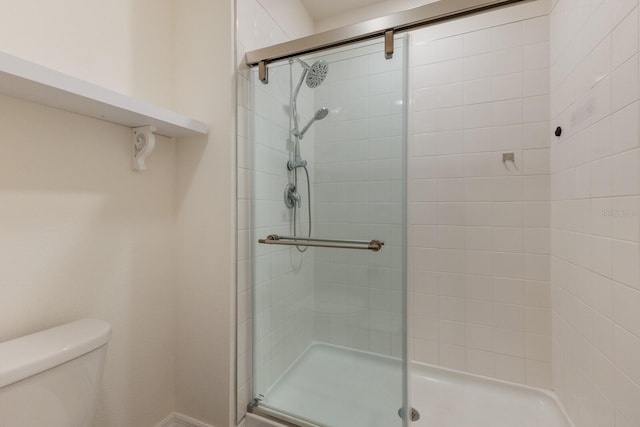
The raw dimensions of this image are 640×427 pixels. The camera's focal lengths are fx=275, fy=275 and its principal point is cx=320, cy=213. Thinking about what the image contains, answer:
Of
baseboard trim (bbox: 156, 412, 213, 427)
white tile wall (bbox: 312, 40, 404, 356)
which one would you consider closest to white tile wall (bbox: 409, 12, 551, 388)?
white tile wall (bbox: 312, 40, 404, 356)

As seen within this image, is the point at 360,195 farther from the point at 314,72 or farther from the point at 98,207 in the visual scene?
the point at 98,207

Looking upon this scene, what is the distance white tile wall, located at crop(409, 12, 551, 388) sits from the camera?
56.3 inches

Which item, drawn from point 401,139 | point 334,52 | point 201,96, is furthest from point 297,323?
point 334,52

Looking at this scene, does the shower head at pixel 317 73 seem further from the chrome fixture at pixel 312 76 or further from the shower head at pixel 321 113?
the shower head at pixel 321 113

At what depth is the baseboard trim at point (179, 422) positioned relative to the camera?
1.19 m

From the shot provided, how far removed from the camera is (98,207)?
977mm

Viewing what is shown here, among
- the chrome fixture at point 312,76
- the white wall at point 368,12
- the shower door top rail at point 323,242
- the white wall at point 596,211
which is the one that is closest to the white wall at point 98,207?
the shower door top rail at point 323,242

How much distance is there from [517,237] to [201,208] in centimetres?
160

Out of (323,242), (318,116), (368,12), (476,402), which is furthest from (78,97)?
(476,402)

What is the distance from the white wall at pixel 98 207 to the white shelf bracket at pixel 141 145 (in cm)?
3

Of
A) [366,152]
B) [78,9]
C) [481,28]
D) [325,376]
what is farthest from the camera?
[481,28]

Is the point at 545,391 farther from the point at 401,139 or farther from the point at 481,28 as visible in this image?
the point at 481,28

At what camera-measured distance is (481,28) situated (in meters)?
1.52

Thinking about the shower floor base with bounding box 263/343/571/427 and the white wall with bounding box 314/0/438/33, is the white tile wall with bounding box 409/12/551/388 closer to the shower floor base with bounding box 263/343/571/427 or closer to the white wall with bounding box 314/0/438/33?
the shower floor base with bounding box 263/343/571/427
